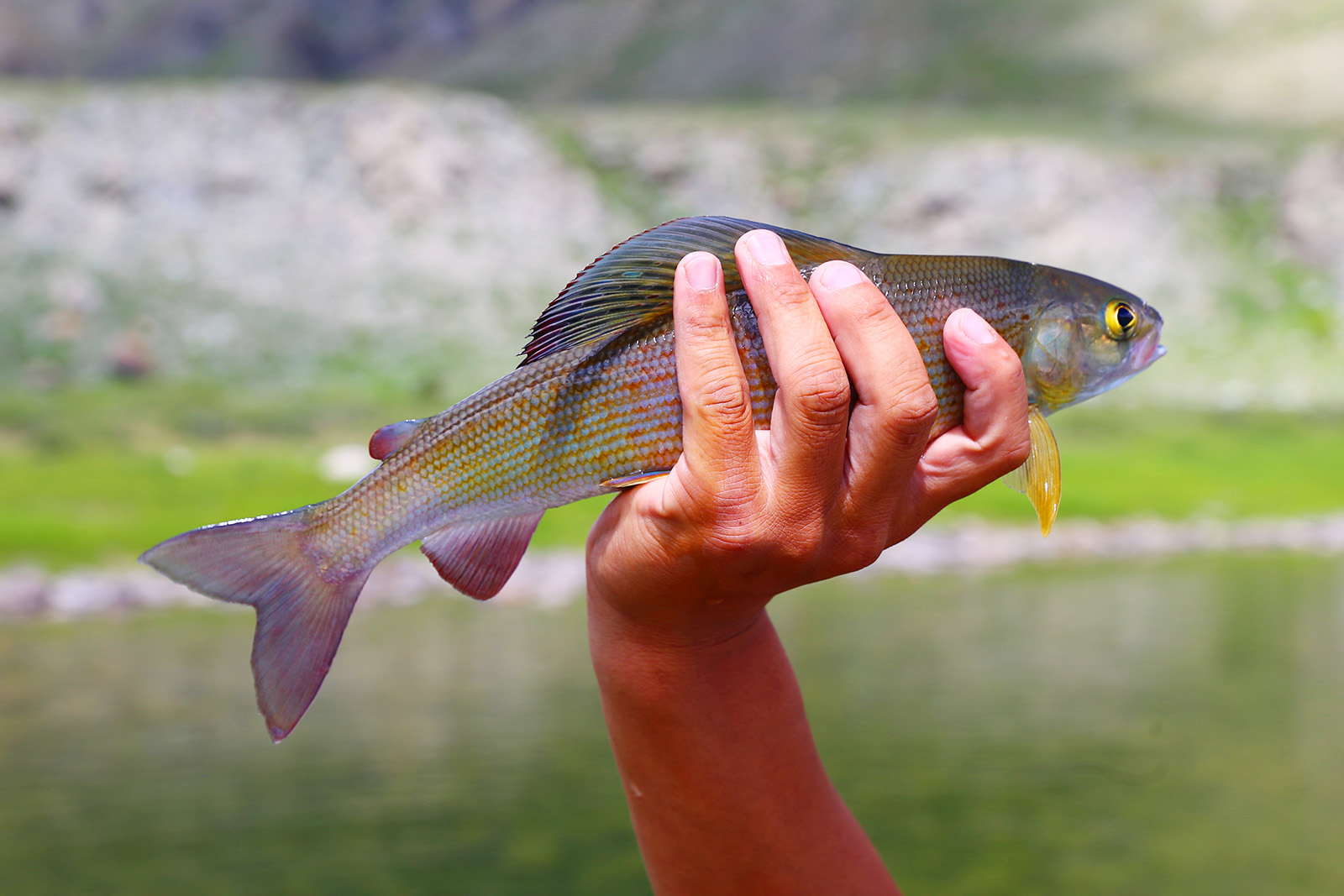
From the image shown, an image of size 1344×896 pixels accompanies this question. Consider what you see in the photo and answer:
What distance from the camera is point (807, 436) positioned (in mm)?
2623

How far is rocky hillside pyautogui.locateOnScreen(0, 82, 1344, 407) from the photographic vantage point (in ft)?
220

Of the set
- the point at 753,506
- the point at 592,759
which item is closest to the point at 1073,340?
the point at 753,506

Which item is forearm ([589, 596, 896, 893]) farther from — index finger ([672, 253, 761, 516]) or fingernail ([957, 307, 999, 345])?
fingernail ([957, 307, 999, 345])

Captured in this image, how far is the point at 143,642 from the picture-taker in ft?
66.1

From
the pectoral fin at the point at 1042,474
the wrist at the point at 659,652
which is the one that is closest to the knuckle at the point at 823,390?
the pectoral fin at the point at 1042,474

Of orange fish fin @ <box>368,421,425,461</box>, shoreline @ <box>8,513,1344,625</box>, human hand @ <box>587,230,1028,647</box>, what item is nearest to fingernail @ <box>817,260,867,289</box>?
human hand @ <box>587,230,1028,647</box>

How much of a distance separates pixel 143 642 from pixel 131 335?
154ft

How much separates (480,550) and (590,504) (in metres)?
32.6

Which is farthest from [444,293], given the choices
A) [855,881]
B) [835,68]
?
[835,68]

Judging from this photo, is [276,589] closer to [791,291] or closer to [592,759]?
[791,291]

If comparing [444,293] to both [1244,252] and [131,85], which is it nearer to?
[131,85]

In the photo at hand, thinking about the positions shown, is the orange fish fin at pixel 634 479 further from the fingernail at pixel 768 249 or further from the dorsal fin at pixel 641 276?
the fingernail at pixel 768 249

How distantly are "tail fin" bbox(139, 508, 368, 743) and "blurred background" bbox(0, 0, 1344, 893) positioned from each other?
26.5 feet

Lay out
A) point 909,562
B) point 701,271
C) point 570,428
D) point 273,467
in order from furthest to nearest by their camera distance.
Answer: point 273,467
point 909,562
point 570,428
point 701,271
